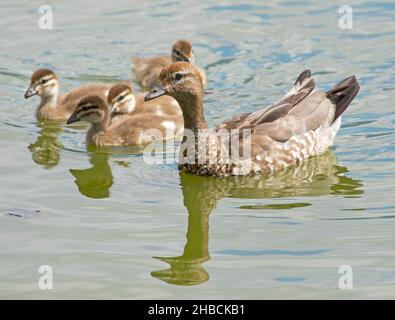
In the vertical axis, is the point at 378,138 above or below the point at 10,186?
above

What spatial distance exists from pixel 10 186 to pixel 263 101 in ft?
11.4

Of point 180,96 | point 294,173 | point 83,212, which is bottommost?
point 83,212

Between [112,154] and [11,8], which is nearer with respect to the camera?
[112,154]

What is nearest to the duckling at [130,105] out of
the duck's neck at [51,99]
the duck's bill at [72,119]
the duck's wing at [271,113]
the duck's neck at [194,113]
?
the duck's bill at [72,119]

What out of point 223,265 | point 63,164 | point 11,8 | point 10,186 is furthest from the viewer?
point 11,8

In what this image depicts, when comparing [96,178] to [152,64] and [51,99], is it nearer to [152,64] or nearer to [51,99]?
[51,99]

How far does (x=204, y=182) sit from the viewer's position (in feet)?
30.7

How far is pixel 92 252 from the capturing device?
24.8 feet

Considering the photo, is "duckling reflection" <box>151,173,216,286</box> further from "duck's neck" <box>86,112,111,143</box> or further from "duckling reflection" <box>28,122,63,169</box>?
"duck's neck" <box>86,112,111,143</box>

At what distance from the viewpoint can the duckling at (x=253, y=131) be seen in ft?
30.7

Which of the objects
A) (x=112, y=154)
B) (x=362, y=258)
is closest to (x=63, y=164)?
(x=112, y=154)

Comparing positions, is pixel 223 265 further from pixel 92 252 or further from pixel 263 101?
pixel 263 101

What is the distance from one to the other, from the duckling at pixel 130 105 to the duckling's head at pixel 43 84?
81 cm

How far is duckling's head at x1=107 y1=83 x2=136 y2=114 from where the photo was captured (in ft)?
36.5
